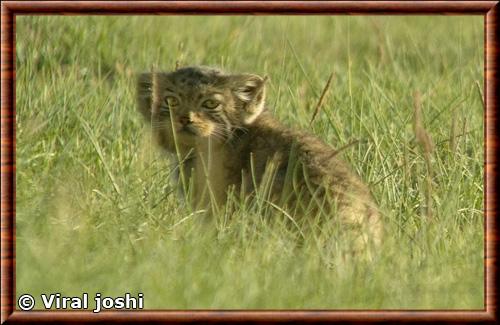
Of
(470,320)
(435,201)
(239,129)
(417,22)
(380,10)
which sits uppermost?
(417,22)

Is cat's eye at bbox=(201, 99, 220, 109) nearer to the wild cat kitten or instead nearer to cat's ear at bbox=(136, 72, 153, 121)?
the wild cat kitten

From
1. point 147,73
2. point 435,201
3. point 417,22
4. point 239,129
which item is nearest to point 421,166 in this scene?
point 435,201

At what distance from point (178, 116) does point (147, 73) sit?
56 centimetres

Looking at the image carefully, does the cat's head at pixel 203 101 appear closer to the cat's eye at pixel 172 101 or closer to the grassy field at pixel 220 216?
the cat's eye at pixel 172 101

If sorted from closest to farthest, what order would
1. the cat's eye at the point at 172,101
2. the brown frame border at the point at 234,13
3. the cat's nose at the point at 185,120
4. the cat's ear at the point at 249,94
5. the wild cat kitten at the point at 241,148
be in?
the brown frame border at the point at 234,13, the wild cat kitten at the point at 241,148, the cat's nose at the point at 185,120, the cat's eye at the point at 172,101, the cat's ear at the point at 249,94

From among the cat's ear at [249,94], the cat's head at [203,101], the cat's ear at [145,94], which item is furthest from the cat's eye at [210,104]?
the cat's ear at [145,94]

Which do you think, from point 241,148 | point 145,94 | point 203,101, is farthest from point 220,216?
point 145,94

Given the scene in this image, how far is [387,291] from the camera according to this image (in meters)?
5.09

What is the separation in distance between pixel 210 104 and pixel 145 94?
0.50 m

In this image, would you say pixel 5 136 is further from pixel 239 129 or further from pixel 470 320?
pixel 470 320

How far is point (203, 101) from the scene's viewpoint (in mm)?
6645

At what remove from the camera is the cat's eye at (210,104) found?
6664 millimetres

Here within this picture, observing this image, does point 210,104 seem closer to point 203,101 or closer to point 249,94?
point 203,101

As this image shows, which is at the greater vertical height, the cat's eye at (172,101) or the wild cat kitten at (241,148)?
the cat's eye at (172,101)
